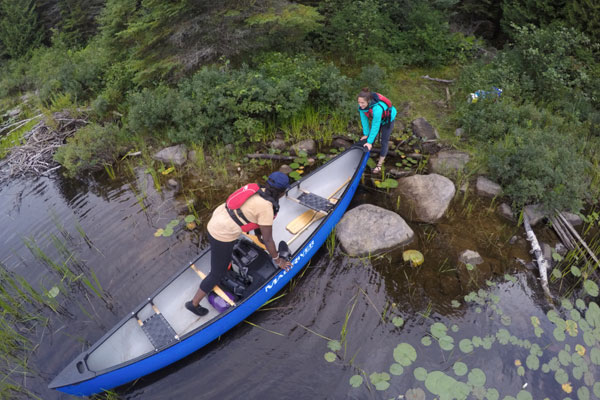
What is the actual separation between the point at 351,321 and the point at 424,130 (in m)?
5.97

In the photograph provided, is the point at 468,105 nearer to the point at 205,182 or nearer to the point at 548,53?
the point at 548,53

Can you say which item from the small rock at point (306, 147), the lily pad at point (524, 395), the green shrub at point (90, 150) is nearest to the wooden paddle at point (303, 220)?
the small rock at point (306, 147)

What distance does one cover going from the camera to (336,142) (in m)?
9.45

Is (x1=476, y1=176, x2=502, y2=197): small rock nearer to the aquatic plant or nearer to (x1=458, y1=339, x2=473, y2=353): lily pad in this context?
the aquatic plant

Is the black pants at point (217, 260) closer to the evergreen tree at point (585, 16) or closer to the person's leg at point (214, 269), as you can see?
the person's leg at point (214, 269)

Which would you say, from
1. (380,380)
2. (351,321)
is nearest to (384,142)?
(351,321)

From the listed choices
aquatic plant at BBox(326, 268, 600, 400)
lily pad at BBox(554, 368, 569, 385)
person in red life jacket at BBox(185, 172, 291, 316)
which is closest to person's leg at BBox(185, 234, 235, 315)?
person in red life jacket at BBox(185, 172, 291, 316)

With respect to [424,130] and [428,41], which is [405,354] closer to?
[424,130]

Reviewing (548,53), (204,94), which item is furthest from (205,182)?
(548,53)

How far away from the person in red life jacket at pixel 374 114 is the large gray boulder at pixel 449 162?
136cm

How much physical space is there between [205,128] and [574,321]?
Answer: 874 centimetres

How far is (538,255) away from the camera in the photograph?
6.16m

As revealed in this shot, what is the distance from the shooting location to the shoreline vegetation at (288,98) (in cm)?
786

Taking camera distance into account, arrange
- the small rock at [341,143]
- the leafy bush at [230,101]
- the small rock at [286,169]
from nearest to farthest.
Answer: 1. the small rock at [286,169]
2. the leafy bush at [230,101]
3. the small rock at [341,143]
